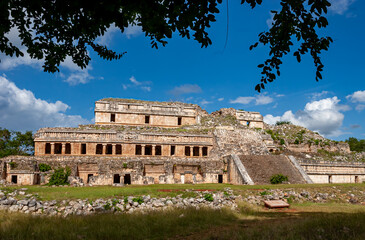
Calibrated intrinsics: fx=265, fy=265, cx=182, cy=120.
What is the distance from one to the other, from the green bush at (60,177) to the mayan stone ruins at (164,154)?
578 mm

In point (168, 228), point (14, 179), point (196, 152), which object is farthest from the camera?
point (196, 152)

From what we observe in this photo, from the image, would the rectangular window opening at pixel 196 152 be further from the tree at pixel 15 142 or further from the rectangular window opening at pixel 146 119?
the tree at pixel 15 142

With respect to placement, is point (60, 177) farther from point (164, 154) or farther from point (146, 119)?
point (146, 119)

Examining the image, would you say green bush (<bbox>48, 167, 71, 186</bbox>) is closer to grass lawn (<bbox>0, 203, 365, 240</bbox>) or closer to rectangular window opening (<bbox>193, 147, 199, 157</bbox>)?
grass lawn (<bbox>0, 203, 365, 240</bbox>)

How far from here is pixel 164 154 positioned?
28703 mm

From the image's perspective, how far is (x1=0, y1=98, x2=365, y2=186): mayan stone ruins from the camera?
22.0 metres

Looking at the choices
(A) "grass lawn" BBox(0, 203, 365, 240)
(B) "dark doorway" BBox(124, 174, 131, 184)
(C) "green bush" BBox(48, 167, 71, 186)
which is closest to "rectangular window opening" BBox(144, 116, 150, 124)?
(B) "dark doorway" BBox(124, 174, 131, 184)

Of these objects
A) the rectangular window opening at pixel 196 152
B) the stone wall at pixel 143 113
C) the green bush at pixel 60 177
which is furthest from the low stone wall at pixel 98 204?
the stone wall at pixel 143 113

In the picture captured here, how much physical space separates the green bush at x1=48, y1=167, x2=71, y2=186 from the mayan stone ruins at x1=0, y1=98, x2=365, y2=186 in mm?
578

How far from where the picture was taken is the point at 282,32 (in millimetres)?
5117

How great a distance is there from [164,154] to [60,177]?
36.4 ft

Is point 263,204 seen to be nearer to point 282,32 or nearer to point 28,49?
point 282,32

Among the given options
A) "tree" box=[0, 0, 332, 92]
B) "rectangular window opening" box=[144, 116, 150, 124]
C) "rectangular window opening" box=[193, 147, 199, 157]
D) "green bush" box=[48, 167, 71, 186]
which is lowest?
"green bush" box=[48, 167, 71, 186]

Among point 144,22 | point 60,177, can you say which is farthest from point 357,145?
point 144,22
